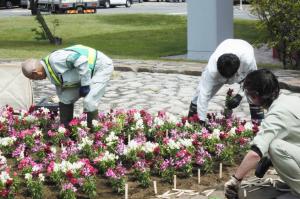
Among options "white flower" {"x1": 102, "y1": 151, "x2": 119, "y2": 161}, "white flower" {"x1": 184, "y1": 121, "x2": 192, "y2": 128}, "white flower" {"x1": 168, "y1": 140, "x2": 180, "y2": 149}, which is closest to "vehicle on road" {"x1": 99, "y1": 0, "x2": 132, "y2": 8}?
"white flower" {"x1": 184, "y1": 121, "x2": 192, "y2": 128}

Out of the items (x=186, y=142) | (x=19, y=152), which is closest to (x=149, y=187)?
(x=186, y=142)

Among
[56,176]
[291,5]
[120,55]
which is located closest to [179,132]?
[56,176]

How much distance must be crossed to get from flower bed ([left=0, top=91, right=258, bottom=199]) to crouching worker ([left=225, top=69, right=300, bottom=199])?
4.25 feet

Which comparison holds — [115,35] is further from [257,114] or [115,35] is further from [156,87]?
[257,114]

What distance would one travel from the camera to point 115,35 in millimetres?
20688

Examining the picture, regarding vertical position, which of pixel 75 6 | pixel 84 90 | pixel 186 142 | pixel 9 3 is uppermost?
pixel 84 90

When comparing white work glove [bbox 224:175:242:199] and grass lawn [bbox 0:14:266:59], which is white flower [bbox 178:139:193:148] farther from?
grass lawn [bbox 0:14:266:59]

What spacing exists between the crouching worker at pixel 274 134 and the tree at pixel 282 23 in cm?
731

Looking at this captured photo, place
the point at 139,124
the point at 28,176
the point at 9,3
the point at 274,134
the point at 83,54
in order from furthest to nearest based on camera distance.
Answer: the point at 9,3, the point at 139,124, the point at 83,54, the point at 28,176, the point at 274,134

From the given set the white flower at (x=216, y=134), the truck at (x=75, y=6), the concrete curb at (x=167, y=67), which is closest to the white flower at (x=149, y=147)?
the white flower at (x=216, y=134)

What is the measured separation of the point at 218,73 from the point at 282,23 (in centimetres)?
592

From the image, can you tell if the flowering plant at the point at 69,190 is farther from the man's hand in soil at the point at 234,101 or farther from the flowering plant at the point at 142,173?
the man's hand in soil at the point at 234,101

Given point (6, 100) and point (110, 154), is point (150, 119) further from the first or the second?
point (6, 100)

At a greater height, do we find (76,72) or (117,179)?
(76,72)
